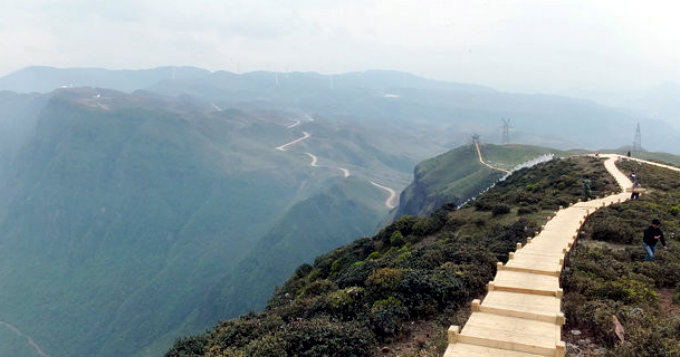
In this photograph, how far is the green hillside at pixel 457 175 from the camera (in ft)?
371

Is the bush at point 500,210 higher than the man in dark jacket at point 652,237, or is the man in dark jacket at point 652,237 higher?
the man in dark jacket at point 652,237

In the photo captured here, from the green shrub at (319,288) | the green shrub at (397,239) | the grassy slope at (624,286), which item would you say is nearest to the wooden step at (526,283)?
the grassy slope at (624,286)

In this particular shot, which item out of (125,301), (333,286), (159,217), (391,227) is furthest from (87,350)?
(333,286)

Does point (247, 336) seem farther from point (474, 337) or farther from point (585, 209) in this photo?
point (585, 209)

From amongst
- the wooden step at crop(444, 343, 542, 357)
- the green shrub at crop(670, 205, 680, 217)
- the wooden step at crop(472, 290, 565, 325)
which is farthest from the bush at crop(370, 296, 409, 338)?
the green shrub at crop(670, 205, 680, 217)

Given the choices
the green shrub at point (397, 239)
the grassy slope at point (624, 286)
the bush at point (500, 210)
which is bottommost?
the green shrub at point (397, 239)

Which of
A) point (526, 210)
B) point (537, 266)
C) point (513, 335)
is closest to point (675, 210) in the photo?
point (526, 210)

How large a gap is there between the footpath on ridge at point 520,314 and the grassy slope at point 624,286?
764mm

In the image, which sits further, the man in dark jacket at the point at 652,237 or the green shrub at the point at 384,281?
the man in dark jacket at the point at 652,237

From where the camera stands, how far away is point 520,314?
38.0 ft

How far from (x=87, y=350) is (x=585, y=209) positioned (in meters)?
128

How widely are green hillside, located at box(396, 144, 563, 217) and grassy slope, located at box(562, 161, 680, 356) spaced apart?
83110 millimetres

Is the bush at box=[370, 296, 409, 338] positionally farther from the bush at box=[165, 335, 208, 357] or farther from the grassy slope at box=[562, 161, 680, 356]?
the bush at box=[165, 335, 208, 357]

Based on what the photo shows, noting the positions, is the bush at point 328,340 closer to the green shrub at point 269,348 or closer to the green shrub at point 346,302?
the green shrub at point 269,348
